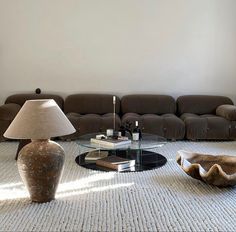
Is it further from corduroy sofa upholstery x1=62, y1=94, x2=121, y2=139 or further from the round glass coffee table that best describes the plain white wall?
the round glass coffee table

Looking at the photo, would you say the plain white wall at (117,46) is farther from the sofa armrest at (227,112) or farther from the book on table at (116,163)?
the book on table at (116,163)

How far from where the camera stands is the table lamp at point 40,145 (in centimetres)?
280

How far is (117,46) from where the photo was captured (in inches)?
244

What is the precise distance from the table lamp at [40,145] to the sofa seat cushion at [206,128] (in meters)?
2.86

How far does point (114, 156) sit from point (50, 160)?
1375mm

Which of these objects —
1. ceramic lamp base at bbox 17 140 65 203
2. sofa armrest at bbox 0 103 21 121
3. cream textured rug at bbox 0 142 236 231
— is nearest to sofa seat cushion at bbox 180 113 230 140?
cream textured rug at bbox 0 142 236 231

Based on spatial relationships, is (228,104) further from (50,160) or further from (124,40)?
(50,160)

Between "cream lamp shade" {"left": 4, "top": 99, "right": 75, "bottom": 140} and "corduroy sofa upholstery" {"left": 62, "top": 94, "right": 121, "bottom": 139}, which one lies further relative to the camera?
"corduroy sofa upholstery" {"left": 62, "top": 94, "right": 121, "bottom": 139}

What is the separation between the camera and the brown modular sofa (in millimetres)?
5324

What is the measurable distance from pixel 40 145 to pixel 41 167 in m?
0.19

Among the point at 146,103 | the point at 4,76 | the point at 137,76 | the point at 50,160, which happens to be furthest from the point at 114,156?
the point at 4,76

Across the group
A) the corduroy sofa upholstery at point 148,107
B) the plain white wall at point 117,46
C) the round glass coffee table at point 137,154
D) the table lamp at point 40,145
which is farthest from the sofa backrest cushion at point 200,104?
the table lamp at point 40,145

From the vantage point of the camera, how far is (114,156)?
4.16 metres

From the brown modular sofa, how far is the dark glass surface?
822 millimetres
